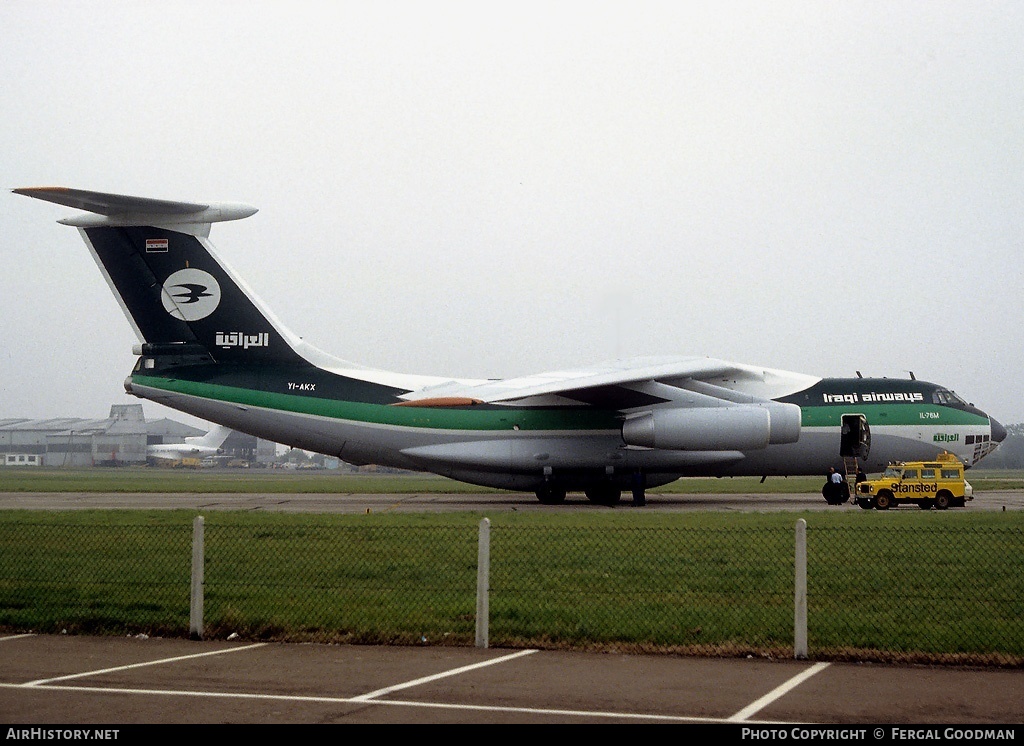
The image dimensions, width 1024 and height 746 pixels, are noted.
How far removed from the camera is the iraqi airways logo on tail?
1058 inches

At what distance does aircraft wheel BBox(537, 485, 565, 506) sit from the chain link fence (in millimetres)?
12152

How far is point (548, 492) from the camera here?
2823cm

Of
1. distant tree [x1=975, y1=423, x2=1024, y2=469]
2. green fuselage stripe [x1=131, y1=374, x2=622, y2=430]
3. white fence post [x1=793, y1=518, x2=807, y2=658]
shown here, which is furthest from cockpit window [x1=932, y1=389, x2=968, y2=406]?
distant tree [x1=975, y1=423, x2=1024, y2=469]

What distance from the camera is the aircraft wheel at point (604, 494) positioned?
2845cm

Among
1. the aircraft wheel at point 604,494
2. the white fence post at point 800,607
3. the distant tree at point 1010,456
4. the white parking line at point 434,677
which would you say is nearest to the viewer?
the white parking line at point 434,677

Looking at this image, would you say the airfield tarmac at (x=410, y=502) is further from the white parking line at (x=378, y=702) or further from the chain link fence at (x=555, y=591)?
the white parking line at (x=378, y=702)

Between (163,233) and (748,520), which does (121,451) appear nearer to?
(163,233)

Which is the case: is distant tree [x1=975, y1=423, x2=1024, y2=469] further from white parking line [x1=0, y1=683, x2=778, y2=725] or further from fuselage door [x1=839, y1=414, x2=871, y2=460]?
white parking line [x1=0, y1=683, x2=778, y2=725]

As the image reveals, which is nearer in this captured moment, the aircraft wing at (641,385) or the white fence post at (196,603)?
the white fence post at (196,603)

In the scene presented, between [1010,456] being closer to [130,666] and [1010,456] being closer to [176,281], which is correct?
[176,281]

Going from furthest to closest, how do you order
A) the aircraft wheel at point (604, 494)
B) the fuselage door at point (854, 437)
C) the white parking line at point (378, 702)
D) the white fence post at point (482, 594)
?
the aircraft wheel at point (604, 494), the fuselage door at point (854, 437), the white fence post at point (482, 594), the white parking line at point (378, 702)

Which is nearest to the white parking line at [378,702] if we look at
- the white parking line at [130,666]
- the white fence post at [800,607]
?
the white parking line at [130,666]

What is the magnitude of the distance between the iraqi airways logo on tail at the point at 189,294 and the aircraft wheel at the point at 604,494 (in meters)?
10.9

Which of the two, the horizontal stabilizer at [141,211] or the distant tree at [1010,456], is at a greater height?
the horizontal stabilizer at [141,211]
